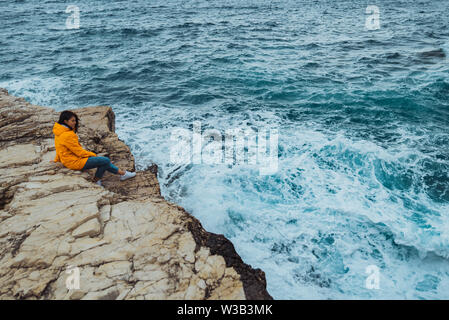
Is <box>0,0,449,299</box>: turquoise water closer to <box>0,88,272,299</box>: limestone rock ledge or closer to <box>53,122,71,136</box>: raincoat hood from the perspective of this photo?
<box>0,88,272,299</box>: limestone rock ledge

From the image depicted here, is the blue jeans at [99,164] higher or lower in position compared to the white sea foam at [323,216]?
Result: higher

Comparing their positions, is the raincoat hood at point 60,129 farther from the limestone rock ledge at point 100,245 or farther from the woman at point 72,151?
the limestone rock ledge at point 100,245

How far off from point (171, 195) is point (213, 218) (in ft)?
4.57

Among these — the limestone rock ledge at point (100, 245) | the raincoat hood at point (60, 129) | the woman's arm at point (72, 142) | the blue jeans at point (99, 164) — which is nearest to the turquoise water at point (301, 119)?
the limestone rock ledge at point (100, 245)

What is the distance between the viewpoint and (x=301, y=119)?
34.4ft

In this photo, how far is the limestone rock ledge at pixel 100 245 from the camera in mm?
3525

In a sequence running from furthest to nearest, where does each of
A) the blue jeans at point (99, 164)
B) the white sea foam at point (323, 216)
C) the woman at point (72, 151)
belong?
1. the blue jeans at point (99, 164)
2. the woman at point (72, 151)
3. the white sea foam at point (323, 216)

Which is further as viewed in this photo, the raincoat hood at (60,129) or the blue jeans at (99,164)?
the blue jeans at (99,164)

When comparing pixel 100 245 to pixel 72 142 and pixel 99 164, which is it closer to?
pixel 99 164

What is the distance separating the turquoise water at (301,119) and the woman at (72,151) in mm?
1954

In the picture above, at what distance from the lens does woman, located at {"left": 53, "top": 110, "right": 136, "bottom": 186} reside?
17.1 feet

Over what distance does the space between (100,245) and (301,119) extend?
27.9 ft

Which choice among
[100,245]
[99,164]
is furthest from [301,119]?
[100,245]
